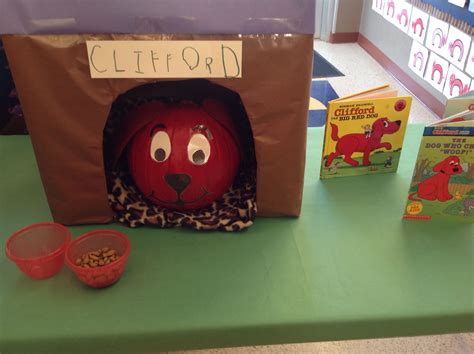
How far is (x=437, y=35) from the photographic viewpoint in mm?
2012

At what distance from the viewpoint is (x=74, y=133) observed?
2.54 feet

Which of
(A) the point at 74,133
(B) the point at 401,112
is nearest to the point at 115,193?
(A) the point at 74,133

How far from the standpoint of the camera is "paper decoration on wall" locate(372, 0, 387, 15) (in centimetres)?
270

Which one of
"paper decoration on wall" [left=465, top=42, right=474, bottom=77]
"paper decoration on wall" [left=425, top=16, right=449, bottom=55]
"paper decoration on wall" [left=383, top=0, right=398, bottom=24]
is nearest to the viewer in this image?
"paper decoration on wall" [left=465, top=42, right=474, bottom=77]

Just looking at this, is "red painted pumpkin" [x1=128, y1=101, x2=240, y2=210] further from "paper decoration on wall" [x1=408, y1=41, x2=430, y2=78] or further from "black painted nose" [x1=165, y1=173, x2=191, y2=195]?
"paper decoration on wall" [x1=408, y1=41, x2=430, y2=78]

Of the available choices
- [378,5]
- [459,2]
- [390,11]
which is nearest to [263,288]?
[459,2]

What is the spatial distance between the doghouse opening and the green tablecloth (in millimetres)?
26

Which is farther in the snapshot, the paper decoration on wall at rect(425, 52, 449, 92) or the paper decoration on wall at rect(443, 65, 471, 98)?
the paper decoration on wall at rect(425, 52, 449, 92)

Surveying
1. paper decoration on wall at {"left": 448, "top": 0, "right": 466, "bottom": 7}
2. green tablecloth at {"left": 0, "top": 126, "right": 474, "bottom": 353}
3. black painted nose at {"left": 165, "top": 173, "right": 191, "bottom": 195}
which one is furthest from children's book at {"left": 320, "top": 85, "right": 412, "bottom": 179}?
paper decoration on wall at {"left": 448, "top": 0, "right": 466, "bottom": 7}

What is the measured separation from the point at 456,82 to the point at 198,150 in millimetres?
1515

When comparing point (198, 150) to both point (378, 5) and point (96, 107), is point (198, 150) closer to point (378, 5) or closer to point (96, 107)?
point (96, 107)

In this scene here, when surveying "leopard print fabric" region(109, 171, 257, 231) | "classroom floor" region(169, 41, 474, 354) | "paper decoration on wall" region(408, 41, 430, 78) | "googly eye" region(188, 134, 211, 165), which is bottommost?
"classroom floor" region(169, 41, 474, 354)

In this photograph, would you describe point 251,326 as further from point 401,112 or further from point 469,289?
point 401,112

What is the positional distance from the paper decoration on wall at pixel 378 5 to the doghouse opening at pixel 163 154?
6.86 feet
